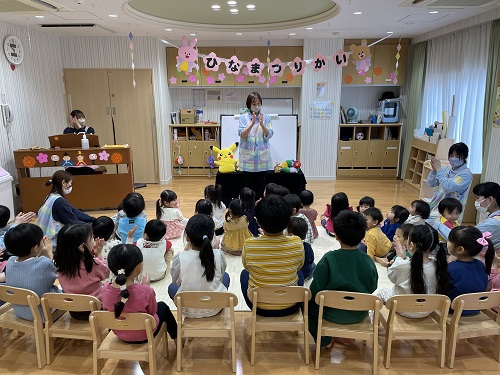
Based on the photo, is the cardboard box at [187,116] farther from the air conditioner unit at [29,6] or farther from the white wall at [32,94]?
the air conditioner unit at [29,6]

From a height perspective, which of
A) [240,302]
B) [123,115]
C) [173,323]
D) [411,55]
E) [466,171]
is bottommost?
[240,302]

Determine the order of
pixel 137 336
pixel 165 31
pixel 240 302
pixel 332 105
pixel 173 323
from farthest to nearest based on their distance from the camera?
pixel 332 105 < pixel 165 31 < pixel 240 302 < pixel 173 323 < pixel 137 336

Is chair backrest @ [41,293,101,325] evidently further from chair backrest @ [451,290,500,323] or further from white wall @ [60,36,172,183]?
white wall @ [60,36,172,183]

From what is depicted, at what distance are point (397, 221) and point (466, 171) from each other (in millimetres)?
957

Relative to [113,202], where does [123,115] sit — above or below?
above

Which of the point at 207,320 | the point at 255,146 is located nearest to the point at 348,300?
the point at 207,320

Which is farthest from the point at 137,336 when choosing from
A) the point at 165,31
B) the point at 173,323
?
the point at 165,31

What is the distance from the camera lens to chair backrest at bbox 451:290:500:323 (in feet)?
6.71

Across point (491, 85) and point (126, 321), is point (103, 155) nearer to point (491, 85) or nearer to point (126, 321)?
point (126, 321)

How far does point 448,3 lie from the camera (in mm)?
3998

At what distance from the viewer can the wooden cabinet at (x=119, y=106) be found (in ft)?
21.6

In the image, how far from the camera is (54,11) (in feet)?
14.3

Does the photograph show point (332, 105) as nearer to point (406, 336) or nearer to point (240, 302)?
point (240, 302)

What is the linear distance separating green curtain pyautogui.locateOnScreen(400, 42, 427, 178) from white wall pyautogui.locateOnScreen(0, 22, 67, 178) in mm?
6178
